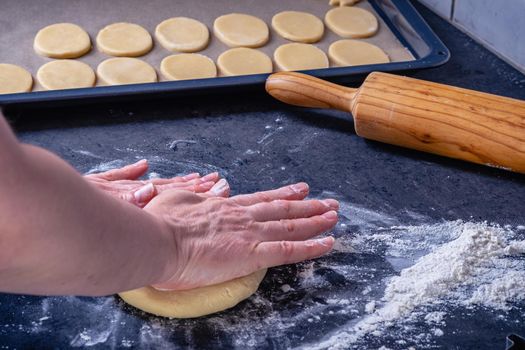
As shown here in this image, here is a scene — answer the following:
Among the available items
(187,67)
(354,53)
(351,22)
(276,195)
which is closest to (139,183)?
(276,195)

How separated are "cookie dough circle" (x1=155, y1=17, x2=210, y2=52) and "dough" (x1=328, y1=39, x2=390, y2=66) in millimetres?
421

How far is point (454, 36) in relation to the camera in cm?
251

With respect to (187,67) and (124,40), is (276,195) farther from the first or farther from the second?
(124,40)

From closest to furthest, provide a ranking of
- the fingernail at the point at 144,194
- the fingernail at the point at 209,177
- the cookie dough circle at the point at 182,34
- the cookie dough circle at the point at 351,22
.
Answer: the fingernail at the point at 144,194 < the fingernail at the point at 209,177 < the cookie dough circle at the point at 182,34 < the cookie dough circle at the point at 351,22

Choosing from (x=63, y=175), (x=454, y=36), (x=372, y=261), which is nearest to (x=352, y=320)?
(x=372, y=261)

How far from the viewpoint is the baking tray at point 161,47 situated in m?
1.94

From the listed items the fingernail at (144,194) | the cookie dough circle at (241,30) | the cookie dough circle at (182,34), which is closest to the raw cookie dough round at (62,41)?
the cookie dough circle at (182,34)

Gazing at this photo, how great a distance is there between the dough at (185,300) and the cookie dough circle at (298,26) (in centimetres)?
121

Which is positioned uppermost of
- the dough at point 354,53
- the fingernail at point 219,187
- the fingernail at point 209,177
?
the fingernail at point 219,187

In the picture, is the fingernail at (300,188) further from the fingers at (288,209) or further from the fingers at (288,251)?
the fingers at (288,251)

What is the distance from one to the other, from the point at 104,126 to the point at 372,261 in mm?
861

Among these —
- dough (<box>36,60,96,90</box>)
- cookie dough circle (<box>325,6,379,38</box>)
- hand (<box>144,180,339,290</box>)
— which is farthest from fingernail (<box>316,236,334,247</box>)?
cookie dough circle (<box>325,6,379,38</box>)

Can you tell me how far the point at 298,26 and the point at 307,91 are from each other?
0.54 metres

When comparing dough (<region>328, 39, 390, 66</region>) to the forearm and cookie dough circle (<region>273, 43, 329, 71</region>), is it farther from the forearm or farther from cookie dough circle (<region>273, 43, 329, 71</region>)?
the forearm
